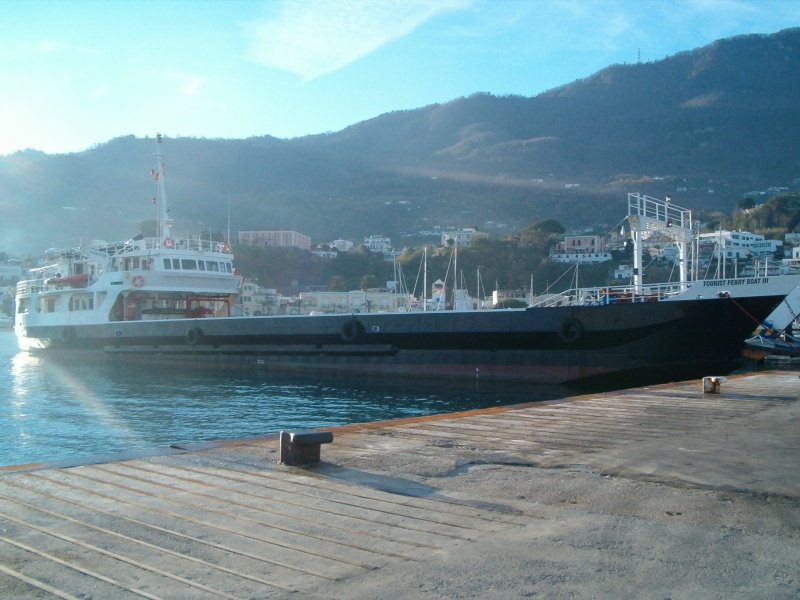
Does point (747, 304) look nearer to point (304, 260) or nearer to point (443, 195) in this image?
point (304, 260)

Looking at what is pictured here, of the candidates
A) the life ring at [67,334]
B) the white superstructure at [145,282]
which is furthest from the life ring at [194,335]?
the life ring at [67,334]

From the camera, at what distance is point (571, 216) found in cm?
13038

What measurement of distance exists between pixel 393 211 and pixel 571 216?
42.3m

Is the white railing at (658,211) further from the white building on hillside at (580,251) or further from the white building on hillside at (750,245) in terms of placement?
Result: the white building on hillside at (580,251)

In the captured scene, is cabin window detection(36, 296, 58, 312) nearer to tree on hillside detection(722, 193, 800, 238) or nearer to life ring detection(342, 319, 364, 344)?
life ring detection(342, 319, 364, 344)

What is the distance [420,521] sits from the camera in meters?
3.96

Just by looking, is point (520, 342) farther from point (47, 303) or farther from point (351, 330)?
point (47, 303)

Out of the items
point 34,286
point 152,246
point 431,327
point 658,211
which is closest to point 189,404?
point 431,327

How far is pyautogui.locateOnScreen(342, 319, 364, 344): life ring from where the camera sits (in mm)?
22391

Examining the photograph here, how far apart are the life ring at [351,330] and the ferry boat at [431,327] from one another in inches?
1.5

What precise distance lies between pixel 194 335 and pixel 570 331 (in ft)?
51.6

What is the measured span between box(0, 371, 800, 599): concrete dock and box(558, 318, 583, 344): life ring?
11845 millimetres

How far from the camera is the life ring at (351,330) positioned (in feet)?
73.5

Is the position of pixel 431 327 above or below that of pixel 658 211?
below
